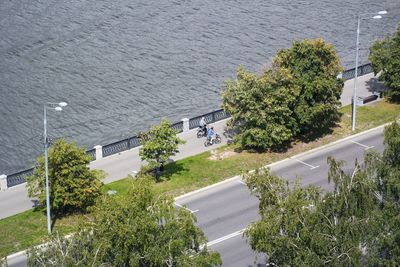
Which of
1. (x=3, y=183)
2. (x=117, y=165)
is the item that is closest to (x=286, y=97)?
(x=117, y=165)

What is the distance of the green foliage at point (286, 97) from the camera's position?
2301 inches

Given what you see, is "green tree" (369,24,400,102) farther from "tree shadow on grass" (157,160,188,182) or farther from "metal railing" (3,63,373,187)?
"tree shadow on grass" (157,160,188,182)

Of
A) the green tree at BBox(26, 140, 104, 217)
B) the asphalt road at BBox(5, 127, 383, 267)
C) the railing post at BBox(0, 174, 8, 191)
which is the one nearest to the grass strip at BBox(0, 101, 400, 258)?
the asphalt road at BBox(5, 127, 383, 267)

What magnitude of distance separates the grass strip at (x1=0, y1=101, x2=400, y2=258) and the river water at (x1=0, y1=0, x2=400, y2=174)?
48.4ft

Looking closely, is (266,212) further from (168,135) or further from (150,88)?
(150,88)

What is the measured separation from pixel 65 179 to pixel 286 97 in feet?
60.1

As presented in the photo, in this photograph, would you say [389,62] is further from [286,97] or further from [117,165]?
[117,165]

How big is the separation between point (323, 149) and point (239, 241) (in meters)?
16.0

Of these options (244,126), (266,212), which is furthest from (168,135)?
(266,212)

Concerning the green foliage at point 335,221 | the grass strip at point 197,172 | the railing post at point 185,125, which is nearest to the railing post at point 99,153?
the grass strip at point 197,172

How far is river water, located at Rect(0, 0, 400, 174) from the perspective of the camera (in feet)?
245

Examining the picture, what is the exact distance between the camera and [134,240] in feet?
108

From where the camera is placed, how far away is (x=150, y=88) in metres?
81.0

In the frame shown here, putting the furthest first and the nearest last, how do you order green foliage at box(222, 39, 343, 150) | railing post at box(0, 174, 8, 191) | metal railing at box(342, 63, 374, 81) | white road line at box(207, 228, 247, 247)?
metal railing at box(342, 63, 374, 81) < green foliage at box(222, 39, 343, 150) < railing post at box(0, 174, 8, 191) < white road line at box(207, 228, 247, 247)
